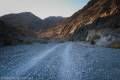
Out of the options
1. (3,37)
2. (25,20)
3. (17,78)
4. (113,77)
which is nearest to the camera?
(17,78)

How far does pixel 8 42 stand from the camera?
4188 cm

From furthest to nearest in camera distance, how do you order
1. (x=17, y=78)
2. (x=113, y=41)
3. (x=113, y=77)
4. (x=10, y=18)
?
1. (x=10, y=18)
2. (x=113, y=41)
3. (x=113, y=77)
4. (x=17, y=78)

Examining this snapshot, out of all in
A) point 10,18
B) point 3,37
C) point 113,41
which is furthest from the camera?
point 10,18

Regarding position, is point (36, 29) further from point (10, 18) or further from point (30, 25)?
point (10, 18)

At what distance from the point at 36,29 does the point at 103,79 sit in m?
173

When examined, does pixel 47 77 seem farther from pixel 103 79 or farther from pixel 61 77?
pixel 103 79

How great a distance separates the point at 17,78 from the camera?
962 centimetres

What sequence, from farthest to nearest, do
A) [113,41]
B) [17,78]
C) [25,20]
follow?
[25,20] → [113,41] → [17,78]

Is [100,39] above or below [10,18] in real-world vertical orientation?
below

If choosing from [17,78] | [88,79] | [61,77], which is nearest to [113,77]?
[88,79]

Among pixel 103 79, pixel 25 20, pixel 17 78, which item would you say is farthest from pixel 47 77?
pixel 25 20

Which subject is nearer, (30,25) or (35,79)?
(35,79)

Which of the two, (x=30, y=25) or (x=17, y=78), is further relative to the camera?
(x=30, y=25)

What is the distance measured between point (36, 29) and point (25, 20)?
1710 centimetres
